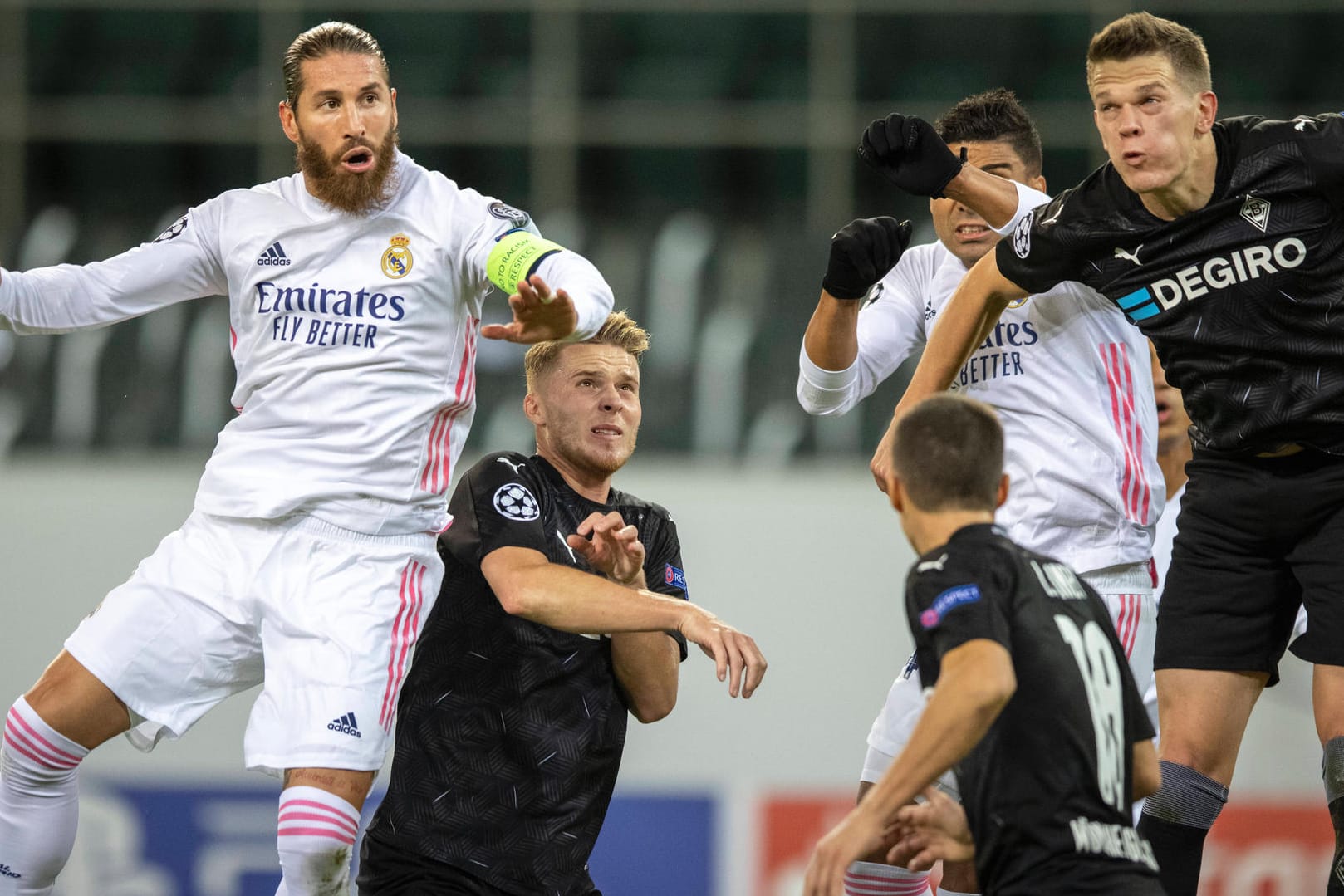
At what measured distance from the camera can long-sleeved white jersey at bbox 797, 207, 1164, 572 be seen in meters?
4.45

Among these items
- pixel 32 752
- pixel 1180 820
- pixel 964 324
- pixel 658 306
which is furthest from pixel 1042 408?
pixel 658 306

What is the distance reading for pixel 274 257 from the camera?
14.0 ft

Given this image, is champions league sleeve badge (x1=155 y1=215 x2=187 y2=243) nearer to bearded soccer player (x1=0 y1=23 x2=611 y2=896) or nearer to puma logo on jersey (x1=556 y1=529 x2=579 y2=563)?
bearded soccer player (x1=0 y1=23 x2=611 y2=896)

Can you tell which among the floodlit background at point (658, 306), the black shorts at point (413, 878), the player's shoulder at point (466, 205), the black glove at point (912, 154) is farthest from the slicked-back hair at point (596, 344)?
the floodlit background at point (658, 306)

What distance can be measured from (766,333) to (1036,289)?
434 centimetres

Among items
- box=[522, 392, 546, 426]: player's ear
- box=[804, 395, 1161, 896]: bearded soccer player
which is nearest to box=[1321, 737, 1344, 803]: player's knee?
box=[804, 395, 1161, 896]: bearded soccer player

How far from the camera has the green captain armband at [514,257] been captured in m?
4.02

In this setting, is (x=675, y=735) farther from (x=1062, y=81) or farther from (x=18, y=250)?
(x=1062, y=81)

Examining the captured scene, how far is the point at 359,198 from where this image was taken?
4.29 metres

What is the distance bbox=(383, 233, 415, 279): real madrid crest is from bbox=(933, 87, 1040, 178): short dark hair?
1.58 meters

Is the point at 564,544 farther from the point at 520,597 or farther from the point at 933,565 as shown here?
the point at 933,565

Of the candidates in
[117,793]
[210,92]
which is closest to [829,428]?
[117,793]

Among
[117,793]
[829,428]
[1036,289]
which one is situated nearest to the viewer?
[1036,289]

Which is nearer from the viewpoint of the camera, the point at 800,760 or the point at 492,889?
the point at 492,889
